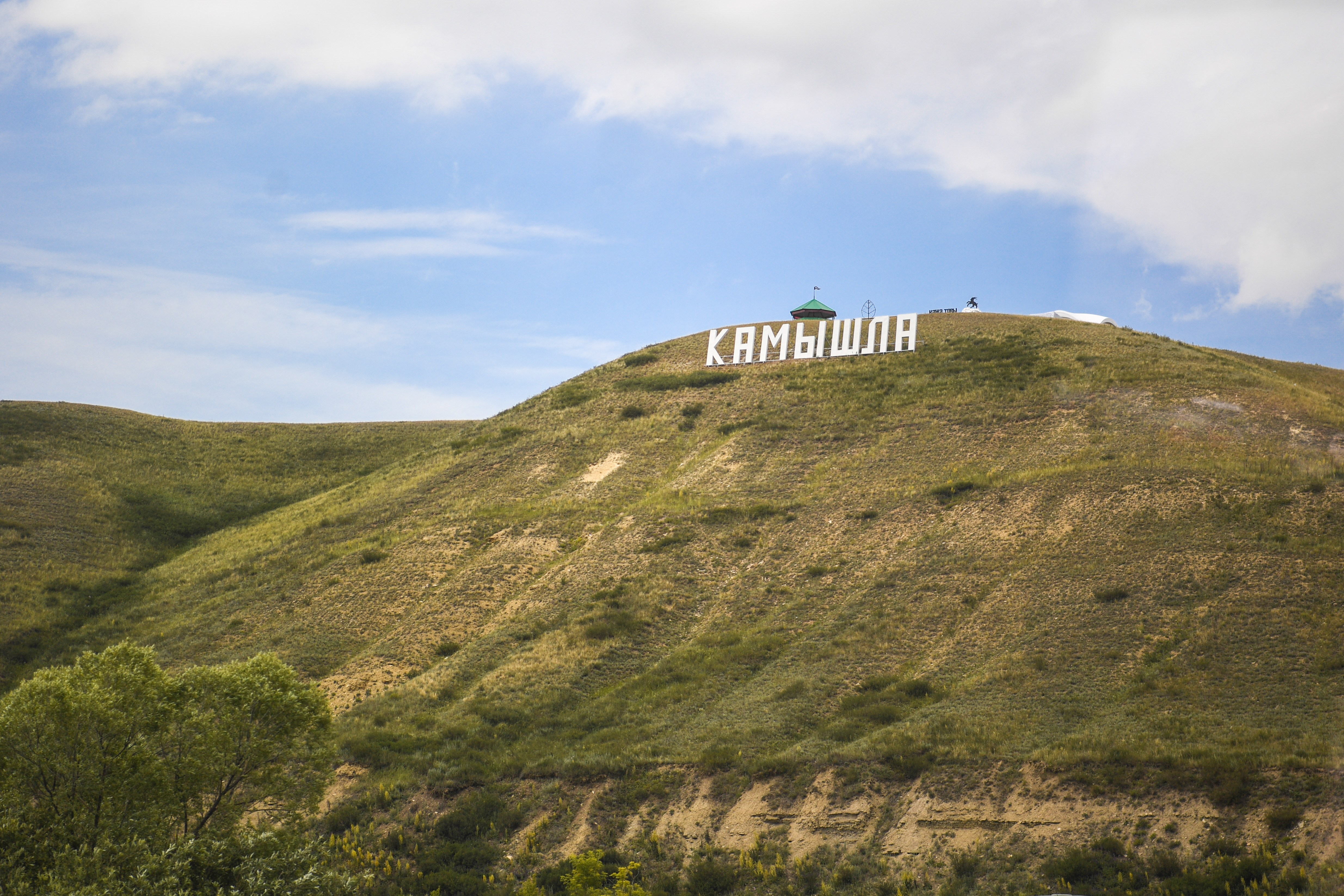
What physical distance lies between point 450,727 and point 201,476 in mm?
63186

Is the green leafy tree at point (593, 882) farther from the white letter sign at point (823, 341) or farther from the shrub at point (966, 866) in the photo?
the white letter sign at point (823, 341)

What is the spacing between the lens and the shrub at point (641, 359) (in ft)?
314

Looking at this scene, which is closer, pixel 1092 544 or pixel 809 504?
pixel 1092 544

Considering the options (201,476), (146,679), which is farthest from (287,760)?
(201,476)

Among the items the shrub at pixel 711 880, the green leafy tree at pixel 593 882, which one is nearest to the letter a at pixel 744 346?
the shrub at pixel 711 880

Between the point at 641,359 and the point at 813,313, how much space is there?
21894 mm

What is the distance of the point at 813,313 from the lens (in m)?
105

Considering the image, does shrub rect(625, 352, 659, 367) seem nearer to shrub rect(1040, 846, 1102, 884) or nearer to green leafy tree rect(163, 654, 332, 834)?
green leafy tree rect(163, 654, 332, 834)

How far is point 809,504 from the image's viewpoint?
59094 mm

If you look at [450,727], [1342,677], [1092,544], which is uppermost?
[1092,544]

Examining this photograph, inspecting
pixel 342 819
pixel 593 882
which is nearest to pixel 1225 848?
pixel 593 882

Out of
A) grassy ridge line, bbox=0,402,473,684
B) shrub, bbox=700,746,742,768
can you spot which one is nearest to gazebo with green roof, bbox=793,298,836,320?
grassy ridge line, bbox=0,402,473,684

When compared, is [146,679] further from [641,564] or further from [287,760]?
[641,564]

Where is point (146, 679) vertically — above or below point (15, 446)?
below
